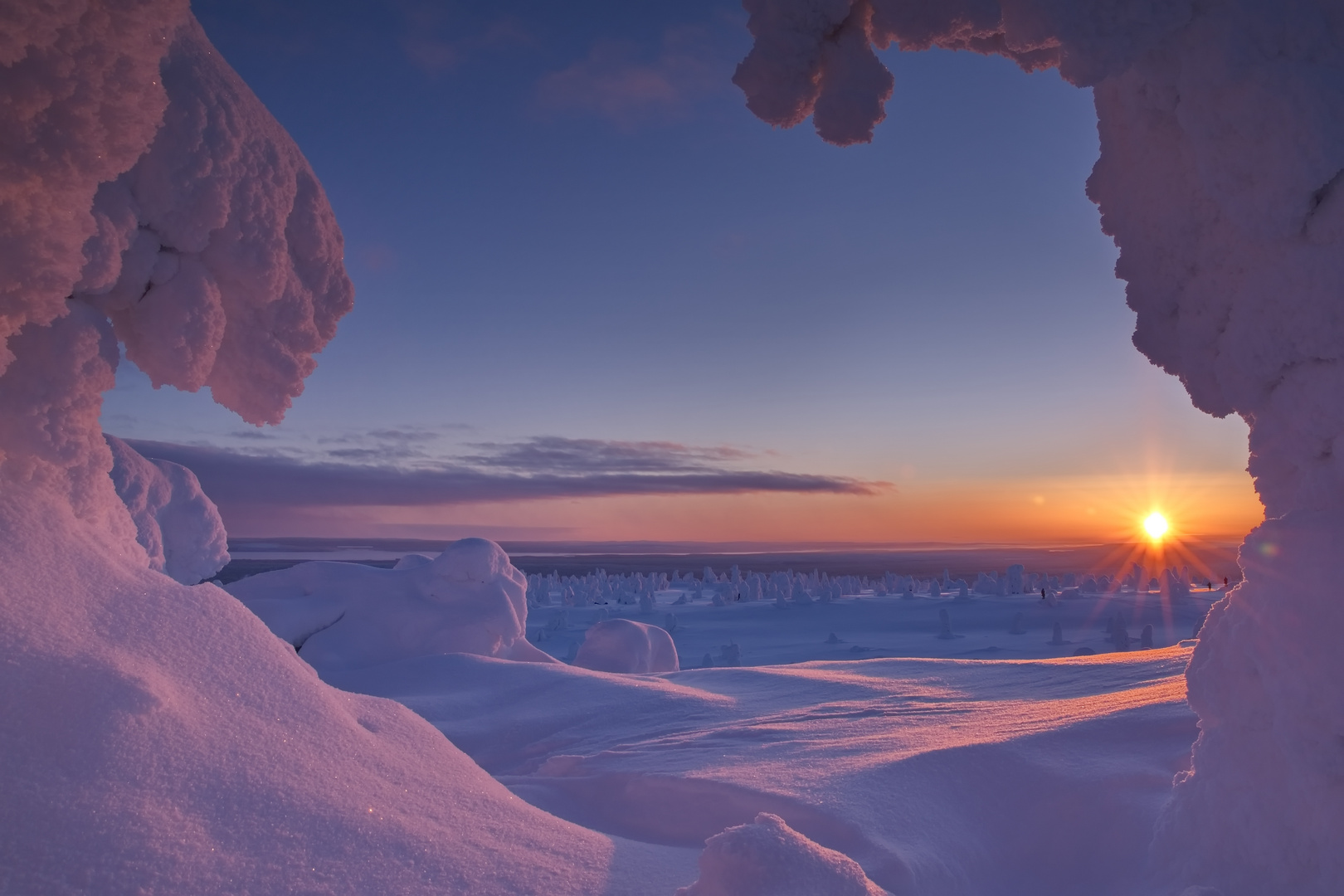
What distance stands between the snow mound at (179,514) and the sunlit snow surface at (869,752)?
88.5 inches

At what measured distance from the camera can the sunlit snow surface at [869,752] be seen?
3.61 m

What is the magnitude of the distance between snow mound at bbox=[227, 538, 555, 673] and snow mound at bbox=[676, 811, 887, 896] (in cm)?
1022

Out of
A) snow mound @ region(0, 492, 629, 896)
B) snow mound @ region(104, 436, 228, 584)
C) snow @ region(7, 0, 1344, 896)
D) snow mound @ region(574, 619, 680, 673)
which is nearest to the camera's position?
snow mound @ region(0, 492, 629, 896)

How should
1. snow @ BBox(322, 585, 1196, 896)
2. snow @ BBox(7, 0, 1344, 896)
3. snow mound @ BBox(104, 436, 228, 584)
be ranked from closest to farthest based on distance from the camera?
snow @ BBox(7, 0, 1344, 896), snow @ BBox(322, 585, 1196, 896), snow mound @ BBox(104, 436, 228, 584)

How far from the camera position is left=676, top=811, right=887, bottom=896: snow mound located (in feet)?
8.17

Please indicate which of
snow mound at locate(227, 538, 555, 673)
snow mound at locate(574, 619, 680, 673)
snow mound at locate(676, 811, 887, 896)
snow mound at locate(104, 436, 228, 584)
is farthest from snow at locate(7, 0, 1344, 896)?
snow mound at locate(227, 538, 555, 673)

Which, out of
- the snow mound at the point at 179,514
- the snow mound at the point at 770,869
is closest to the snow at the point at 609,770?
the snow mound at the point at 770,869

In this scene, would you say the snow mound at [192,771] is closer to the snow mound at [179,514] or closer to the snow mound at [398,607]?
the snow mound at [179,514]

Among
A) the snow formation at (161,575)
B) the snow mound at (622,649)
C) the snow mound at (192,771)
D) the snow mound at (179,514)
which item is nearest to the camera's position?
the snow mound at (192,771)

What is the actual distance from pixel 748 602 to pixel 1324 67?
97.8ft

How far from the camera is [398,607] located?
1255 centimetres

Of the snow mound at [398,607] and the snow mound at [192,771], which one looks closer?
the snow mound at [192,771]

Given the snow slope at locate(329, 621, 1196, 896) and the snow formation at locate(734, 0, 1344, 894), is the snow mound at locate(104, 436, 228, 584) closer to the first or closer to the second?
the snow slope at locate(329, 621, 1196, 896)

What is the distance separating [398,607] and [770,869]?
11279 mm
